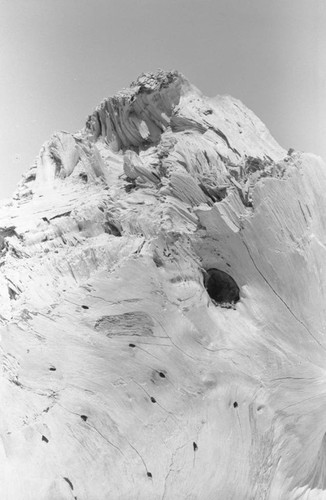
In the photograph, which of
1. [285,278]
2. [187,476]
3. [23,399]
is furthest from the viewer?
[285,278]

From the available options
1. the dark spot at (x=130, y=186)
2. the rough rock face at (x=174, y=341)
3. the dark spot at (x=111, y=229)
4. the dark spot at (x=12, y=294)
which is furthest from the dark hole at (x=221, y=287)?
the dark spot at (x=12, y=294)

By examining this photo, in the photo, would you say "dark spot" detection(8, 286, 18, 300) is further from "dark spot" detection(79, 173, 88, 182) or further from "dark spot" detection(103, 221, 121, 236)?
"dark spot" detection(79, 173, 88, 182)

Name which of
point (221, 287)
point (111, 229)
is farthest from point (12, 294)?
point (221, 287)

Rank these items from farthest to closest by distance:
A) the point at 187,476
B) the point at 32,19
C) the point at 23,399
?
the point at 32,19 → the point at 23,399 → the point at 187,476

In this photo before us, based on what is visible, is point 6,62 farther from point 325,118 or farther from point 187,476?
point 187,476

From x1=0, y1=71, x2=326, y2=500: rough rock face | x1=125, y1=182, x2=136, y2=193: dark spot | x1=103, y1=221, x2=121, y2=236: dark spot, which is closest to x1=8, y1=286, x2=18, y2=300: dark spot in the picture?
x1=0, y1=71, x2=326, y2=500: rough rock face

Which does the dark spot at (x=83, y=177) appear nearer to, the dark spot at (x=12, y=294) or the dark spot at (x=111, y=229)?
the dark spot at (x=111, y=229)

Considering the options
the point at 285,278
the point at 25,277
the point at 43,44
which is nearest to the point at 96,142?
the point at 43,44
